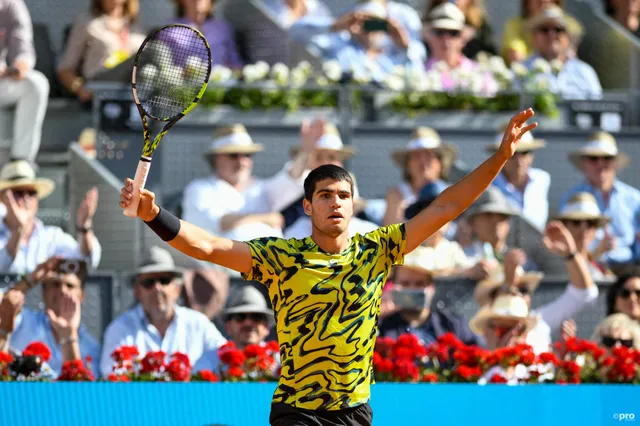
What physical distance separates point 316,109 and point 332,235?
5969 millimetres

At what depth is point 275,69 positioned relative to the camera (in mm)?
10812

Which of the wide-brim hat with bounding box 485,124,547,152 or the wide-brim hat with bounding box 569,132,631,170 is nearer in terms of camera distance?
the wide-brim hat with bounding box 485,124,547,152

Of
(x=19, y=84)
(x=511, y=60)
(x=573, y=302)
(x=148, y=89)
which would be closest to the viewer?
(x=148, y=89)

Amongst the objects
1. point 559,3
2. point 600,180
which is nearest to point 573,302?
point 600,180

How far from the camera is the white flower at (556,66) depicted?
1173cm

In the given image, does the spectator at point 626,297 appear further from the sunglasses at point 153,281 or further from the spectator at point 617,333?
the sunglasses at point 153,281

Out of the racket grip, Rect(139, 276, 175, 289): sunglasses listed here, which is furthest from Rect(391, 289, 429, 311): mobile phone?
the racket grip

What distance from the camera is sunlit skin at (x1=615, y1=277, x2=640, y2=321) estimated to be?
898 cm

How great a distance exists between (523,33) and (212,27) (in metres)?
2.96

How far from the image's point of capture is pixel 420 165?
1006 centimetres

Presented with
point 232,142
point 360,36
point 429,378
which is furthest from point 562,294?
point 360,36

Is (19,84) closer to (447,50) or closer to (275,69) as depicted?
(275,69)

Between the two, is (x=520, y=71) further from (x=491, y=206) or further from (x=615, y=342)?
(x=615, y=342)

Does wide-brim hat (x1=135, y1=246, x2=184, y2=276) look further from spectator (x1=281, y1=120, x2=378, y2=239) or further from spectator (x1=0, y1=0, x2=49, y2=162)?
spectator (x1=0, y1=0, x2=49, y2=162)
